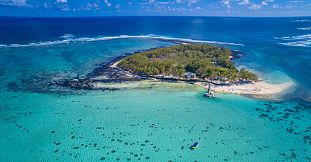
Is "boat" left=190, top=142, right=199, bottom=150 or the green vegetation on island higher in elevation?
the green vegetation on island

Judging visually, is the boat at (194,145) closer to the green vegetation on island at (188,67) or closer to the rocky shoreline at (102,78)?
the rocky shoreline at (102,78)

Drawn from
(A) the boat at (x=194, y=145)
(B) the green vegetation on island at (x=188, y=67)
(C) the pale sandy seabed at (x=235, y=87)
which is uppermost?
(B) the green vegetation on island at (x=188, y=67)

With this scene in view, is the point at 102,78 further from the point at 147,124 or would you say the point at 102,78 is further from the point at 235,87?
the point at 235,87

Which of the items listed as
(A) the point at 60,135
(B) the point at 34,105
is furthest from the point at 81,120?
(B) the point at 34,105

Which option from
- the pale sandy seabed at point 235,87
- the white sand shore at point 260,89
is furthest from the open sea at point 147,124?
the white sand shore at point 260,89

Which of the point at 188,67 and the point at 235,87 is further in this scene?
the point at 188,67

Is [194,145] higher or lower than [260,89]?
lower

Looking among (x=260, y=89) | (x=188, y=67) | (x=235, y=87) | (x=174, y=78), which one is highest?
(x=188, y=67)

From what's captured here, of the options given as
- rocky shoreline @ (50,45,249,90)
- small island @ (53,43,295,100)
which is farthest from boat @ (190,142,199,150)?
rocky shoreline @ (50,45,249,90)

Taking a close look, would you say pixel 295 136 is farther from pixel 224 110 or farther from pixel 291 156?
pixel 224 110

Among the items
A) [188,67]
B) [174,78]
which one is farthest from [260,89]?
[188,67]

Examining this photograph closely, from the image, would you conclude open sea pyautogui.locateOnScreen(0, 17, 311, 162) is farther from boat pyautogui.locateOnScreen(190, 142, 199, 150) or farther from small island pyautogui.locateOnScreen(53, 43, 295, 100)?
small island pyautogui.locateOnScreen(53, 43, 295, 100)
